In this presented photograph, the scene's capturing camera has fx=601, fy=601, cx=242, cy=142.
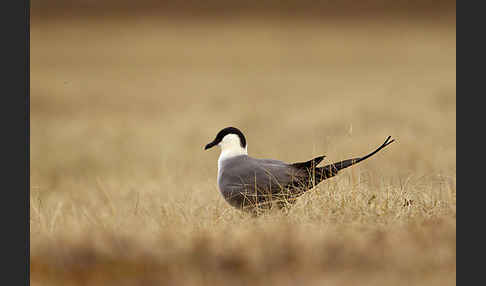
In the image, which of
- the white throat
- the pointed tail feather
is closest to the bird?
the pointed tail feather

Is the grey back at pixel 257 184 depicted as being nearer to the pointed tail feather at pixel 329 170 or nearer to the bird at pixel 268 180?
the bird at pixel 268 180

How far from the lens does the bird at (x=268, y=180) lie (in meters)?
4.98

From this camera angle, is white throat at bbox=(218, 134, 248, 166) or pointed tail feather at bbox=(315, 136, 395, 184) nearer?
pointed tail feather at bbox=(315, 136, 395, 184)

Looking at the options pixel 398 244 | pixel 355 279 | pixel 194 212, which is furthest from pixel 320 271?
pixel 194 212

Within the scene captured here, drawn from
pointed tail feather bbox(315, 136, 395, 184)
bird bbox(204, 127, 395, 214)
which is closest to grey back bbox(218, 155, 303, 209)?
bird bbox(204, 127, 395, 214)

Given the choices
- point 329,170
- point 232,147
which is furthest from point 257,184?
point 329,170

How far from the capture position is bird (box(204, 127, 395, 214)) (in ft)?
16.4

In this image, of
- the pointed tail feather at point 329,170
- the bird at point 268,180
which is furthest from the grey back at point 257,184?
the pointed tail feather at point 329,170

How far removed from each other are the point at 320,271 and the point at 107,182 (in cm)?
774

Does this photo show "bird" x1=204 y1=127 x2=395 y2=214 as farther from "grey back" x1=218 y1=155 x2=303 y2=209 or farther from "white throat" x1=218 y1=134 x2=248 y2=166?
"white throat" x1=218 y1=134 x2=248 y2=166

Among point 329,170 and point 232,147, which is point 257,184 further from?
point 329,170

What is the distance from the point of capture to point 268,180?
198 inches

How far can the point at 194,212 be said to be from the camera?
16.2ft

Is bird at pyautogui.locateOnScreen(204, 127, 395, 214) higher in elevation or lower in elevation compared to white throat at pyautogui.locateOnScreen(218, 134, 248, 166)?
lower
